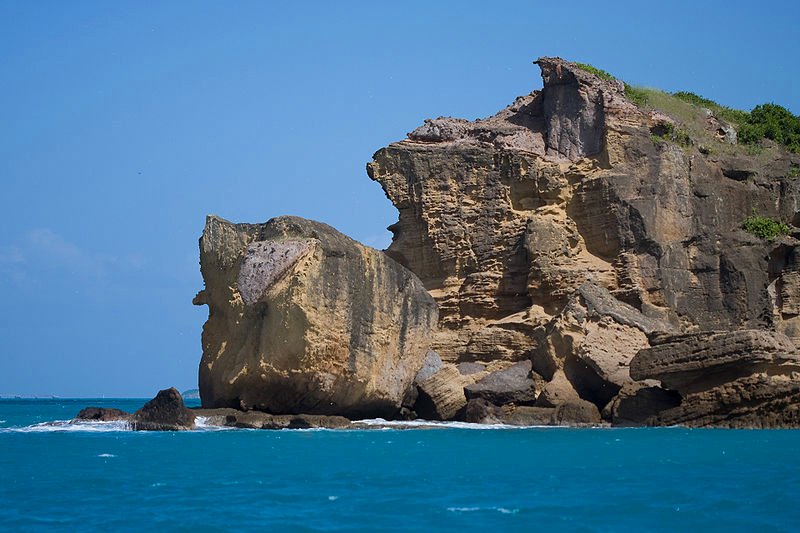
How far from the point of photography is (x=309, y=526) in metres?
15.0

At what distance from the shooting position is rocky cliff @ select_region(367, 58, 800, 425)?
3847 centimetres

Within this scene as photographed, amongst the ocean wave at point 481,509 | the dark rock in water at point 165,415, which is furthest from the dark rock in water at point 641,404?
the ocean wave at point 481,509

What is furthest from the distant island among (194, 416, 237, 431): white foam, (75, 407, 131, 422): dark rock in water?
(75, 407, 131, 422): dark rock in water

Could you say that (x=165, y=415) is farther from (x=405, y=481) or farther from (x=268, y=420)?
(x=405, y=481)

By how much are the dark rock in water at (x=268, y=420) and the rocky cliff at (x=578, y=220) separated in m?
7.49

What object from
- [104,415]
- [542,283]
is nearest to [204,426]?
[104,415]

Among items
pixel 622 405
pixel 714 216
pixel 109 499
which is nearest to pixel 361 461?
pixel 109 499

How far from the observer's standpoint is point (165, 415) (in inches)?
1236

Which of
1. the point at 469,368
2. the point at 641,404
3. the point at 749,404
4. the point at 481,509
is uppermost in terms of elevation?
the point at 469,368

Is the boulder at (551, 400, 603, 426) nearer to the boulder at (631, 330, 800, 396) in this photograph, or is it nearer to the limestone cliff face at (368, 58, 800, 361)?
the boulder at (631, 330, 800, 396)

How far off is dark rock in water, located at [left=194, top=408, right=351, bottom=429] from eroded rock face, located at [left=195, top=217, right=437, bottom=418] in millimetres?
638

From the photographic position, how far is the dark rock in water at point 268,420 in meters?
31.8

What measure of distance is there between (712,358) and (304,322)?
11133 mm

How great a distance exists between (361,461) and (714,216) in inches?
912
